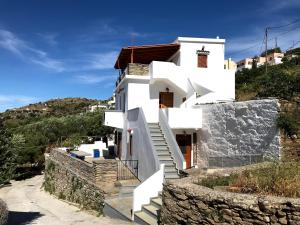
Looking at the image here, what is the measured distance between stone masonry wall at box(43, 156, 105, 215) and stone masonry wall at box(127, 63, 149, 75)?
7.00m

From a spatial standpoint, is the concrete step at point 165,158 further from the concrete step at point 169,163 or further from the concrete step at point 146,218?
the concrete step at point 146,218

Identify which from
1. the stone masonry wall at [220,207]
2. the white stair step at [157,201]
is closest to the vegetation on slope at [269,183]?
the stone masonry wall at [220,207]

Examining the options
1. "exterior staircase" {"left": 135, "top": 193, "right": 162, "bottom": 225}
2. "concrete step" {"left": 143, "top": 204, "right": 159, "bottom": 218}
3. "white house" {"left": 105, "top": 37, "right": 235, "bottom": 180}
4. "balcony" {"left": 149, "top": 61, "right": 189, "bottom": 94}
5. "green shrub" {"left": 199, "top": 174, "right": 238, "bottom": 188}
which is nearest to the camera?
"green shrub" {"left": 199, "top": 174, "right": 238, "bottom": 188}

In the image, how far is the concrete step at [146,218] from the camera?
35.6ft

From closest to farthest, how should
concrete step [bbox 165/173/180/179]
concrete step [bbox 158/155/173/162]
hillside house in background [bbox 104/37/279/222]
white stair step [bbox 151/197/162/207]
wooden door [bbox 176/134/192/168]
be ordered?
1. white stair step [bbox 151/197/162/207]
2. hillside house in background [bbox 104/37/279/222]
3. concrete step [bbox 165/173/180/179]
4. concrete step [bbox 158/155/173/162]
5. wooden door [bbox 176/134/192/168]

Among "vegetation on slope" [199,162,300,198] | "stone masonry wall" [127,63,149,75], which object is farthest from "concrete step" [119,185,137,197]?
"stone masonry wall" [127,63,149,75]

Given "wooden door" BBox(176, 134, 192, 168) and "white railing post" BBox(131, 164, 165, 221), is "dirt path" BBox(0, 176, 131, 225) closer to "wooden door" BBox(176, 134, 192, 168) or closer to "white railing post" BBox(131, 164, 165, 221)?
"white railing post" BBox(131, 164, 165, 221)

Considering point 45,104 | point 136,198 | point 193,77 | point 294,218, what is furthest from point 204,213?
point 45,104

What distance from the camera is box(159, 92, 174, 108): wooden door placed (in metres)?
22.6

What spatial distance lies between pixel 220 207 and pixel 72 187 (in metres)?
14.4

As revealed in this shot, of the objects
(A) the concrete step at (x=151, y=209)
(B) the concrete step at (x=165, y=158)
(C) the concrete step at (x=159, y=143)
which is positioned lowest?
(A) the concrete step at (x=151, y=209)

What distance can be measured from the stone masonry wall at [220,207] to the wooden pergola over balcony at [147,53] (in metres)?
14.5

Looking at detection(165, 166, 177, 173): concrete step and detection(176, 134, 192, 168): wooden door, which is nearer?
detection(165, 166, 177, 173): concrete step

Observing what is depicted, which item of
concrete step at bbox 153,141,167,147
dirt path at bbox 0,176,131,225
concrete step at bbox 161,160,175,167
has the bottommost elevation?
dirt path at bbox 0,176,131,225
